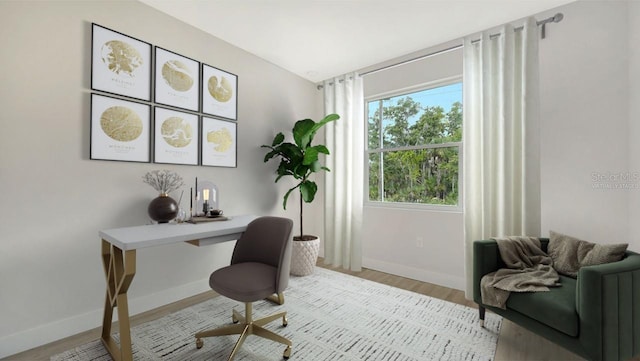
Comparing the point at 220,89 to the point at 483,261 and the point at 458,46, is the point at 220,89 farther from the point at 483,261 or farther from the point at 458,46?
the point at 483,261

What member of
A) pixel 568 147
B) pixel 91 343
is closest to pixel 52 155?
pixel 91 343

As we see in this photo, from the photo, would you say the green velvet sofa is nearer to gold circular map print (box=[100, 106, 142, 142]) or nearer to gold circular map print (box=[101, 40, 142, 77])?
gold circular map print (box=[100, 106, 142, 142])

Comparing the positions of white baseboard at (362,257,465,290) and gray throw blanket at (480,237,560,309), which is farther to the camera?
white baseboard at (362,257,465,290)

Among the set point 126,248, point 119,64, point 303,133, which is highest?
point 119,64

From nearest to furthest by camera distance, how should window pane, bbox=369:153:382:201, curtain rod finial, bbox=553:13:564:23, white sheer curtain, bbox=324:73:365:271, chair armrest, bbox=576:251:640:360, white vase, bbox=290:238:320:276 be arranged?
1. chair armrest, bbox=576:251:640:360
2. curtain rod finial, bbox=553:13:564:23
3. white vase, bbox=290:238:320:276
4. white sheer curtain, bbox=324:73:365:271
5. window pane, bbox=369:153:382:201

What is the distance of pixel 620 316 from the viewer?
1.40m

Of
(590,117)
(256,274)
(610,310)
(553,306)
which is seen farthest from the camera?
(590,117)

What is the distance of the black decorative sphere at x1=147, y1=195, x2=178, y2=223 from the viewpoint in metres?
2.07

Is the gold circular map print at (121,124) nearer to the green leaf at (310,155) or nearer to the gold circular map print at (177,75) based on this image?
the gold circular map print at (177,75)

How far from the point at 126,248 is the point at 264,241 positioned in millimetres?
866

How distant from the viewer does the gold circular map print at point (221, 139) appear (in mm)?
2736

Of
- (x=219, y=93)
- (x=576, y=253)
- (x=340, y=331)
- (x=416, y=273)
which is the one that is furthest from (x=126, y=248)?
(x=576, y=253)

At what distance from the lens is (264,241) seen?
2.05 meters

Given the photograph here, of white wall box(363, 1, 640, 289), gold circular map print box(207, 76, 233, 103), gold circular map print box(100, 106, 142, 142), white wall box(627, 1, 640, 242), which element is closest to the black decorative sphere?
gold circular map print box(100, 106, 142, 142)
